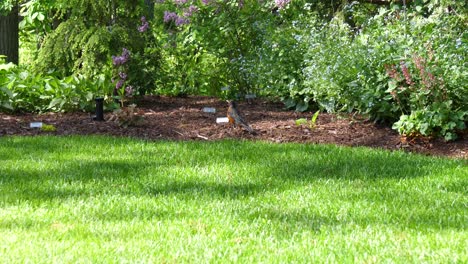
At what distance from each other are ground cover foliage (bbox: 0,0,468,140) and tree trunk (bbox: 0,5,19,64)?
25.3 inches

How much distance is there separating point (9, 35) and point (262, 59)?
163 inches

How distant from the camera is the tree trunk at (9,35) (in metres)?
10.4

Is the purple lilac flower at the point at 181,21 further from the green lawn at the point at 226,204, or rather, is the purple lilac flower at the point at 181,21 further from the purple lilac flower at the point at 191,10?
the green lawn at the point at 226,204

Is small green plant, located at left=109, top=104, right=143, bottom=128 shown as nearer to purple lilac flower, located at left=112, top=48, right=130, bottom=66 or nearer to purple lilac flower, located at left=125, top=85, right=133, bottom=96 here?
purple lilac flower, located at left=125, top=85, right=133, bottom=96

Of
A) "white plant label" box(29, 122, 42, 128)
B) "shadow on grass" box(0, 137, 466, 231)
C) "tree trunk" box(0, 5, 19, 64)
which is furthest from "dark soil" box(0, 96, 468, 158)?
"tree trunk" box(0, 5, 19, 64)

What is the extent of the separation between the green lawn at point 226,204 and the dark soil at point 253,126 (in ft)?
1.51

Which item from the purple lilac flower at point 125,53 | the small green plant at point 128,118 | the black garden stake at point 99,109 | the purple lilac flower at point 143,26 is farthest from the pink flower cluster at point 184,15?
the small green plant at point 128,118

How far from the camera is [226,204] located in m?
4.18

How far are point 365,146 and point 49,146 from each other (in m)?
2.74

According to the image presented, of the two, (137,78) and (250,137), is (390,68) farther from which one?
(137,78)

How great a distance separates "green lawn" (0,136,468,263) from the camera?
130 inches

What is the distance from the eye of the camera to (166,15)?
31.7 feet

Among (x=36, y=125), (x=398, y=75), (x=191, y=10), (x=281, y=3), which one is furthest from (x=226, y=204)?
(x=191, y=10)

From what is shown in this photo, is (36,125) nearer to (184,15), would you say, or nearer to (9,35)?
(184,15)
